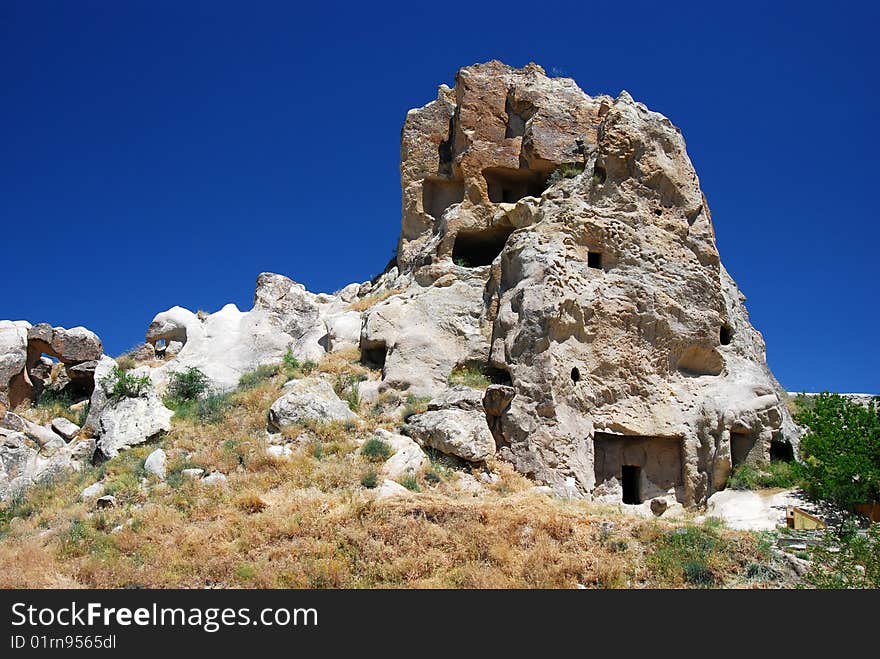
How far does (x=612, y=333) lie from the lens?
18.0 metres

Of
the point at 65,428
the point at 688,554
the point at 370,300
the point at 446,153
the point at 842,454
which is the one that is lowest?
the point at 688,554

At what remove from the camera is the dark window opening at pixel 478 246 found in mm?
23469

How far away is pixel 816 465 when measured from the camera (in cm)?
1523

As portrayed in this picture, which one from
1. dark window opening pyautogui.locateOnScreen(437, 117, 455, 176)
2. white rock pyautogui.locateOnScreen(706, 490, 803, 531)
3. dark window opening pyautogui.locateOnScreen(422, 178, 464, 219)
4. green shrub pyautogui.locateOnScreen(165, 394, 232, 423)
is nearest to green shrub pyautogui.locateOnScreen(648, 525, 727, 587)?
white rock pyautogui.locateOnScreen(706, 490, 803, 531)

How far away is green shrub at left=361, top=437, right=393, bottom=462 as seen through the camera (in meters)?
14.9

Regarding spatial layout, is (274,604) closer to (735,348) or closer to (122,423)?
(122,423)

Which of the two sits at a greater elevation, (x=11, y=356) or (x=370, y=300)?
(x=370, y=300)

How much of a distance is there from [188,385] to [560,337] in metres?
9.87

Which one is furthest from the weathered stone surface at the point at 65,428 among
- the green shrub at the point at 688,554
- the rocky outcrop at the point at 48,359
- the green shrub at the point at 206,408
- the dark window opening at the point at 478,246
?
the green shrub at the point at 688,554

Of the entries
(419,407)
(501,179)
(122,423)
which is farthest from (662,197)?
(122,423)

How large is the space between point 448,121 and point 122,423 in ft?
47.3

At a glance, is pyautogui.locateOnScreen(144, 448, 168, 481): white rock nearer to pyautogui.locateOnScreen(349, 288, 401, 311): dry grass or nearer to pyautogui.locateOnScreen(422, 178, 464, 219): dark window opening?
pyautogui.locateOnScreen(349, 288, 401, 311): dry grass

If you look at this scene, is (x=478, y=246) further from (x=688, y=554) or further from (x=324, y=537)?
(x=688, y=554)

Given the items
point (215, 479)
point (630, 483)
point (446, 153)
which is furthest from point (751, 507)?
point (446, 153)
